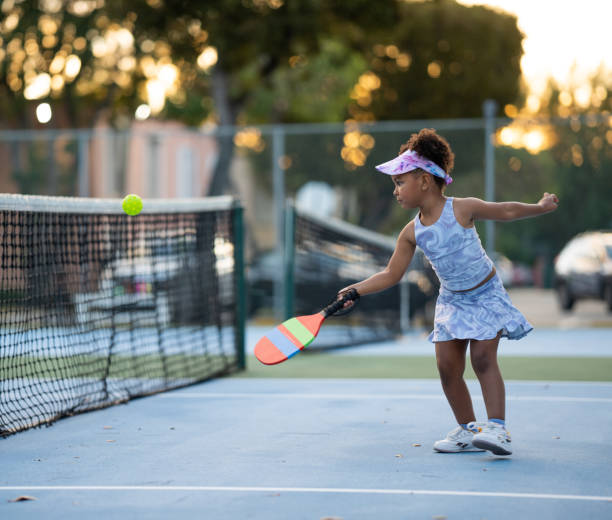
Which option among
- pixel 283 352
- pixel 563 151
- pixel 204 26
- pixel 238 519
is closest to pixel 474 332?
pixel 283 352

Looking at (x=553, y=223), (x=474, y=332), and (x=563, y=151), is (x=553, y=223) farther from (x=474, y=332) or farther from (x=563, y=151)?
(x=474, y=332)

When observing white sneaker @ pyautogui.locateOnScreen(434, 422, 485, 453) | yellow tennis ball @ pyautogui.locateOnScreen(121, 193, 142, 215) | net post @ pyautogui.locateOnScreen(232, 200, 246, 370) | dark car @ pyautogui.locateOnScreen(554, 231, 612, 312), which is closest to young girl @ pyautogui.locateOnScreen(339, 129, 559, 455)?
white sneaker @ pyautogui.locateOnScreen(434, 422, 485, 453)

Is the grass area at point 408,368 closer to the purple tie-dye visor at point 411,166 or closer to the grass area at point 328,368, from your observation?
the grass area at point 328,368

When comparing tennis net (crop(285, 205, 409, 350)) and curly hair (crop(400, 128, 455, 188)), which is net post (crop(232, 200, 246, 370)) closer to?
tennis net (crop(285, 205, 409, 350))

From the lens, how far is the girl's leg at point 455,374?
18.0 ft

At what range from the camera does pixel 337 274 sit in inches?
522

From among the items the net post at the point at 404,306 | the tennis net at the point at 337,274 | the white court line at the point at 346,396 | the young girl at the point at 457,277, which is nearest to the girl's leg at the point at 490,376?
the young girl at the point at 457,277

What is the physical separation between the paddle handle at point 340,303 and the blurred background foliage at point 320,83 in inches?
231

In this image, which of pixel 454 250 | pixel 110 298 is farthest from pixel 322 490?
pixel 110 298

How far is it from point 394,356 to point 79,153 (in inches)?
264

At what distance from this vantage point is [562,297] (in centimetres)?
1689

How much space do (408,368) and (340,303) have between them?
15.3 ft

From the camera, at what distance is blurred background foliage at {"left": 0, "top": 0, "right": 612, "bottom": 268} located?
14.7m

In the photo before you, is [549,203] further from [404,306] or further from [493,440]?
[404,306]
